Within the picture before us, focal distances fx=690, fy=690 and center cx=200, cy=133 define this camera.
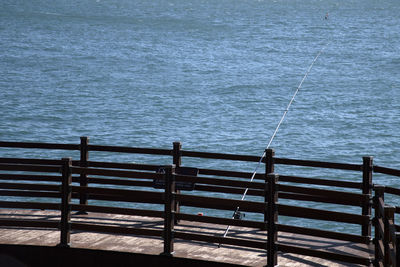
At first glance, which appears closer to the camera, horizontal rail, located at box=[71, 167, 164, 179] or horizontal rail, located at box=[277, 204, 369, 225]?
horizontal rail, located at box=[277, 204, 369, 225]

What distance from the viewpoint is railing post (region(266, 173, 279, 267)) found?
8.76 meters

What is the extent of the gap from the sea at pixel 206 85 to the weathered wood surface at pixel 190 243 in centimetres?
1793

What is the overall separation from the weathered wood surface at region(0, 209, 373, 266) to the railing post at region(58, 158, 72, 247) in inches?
6.0

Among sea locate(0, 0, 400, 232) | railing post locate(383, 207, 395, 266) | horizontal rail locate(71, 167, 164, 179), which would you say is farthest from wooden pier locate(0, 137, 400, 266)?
sea locate(0, 0, 400, 232)

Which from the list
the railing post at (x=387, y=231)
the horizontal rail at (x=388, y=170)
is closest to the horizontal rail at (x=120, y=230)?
the railing post at (x=387, y=231)

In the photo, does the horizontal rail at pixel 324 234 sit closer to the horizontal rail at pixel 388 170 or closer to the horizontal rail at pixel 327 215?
the horizontal rail at pixel 327 215

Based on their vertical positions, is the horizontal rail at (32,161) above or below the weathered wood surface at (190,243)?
above

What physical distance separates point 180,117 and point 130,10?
108902mm

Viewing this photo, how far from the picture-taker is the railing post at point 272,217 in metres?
8.76

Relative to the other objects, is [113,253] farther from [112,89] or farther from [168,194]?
[112,89]

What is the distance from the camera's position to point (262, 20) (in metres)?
149

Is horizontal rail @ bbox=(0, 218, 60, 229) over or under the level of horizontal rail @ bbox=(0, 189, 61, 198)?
under

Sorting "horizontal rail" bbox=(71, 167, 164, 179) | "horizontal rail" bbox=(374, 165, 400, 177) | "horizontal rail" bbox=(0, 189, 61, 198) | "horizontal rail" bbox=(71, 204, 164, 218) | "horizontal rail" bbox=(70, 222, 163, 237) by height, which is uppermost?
"horizontal rail" bbox=(374, 165, 400, 177)

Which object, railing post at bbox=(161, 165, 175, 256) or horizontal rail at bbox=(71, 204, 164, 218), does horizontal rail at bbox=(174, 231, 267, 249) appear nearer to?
railing post at bbox=(161, 165, 175, 256)
